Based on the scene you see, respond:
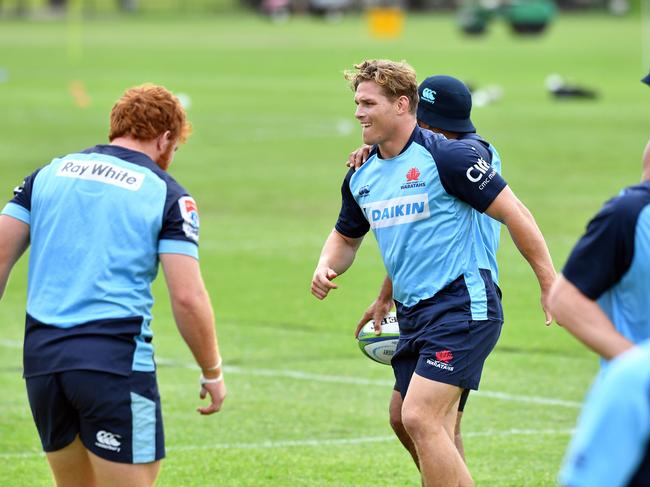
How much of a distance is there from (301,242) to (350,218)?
11307 millimetres

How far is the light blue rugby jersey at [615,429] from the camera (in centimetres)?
337

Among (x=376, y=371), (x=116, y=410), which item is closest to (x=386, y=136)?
(x=116, y=410)

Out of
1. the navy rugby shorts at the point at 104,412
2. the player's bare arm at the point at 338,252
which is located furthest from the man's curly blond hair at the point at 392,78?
the navy rugby shorts at the point at 104,412

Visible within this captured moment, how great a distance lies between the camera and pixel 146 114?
5.77m

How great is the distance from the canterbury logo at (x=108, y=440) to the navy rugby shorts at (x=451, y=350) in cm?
185

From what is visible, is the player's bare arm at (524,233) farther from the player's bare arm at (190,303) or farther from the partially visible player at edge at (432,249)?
the player's bare arm at (190,303)

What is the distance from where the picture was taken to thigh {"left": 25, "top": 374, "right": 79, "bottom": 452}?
18.4ft

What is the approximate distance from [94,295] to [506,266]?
38.3 feet

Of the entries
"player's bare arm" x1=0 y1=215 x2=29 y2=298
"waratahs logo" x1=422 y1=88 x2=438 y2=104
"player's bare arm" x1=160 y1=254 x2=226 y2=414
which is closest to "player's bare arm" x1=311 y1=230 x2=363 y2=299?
"waratahs logo" x1=422 y1=88 x2=438 y2=104

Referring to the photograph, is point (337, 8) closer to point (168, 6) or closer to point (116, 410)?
point (168, 6)

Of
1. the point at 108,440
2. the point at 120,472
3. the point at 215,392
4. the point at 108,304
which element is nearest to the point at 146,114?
the point at 108,304

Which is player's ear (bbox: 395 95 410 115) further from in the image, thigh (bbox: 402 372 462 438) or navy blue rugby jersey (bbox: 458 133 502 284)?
thigh (bbox: 402 372 462 438)

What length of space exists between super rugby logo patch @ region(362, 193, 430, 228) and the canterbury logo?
6.79 feet

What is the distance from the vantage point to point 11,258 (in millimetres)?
5969
